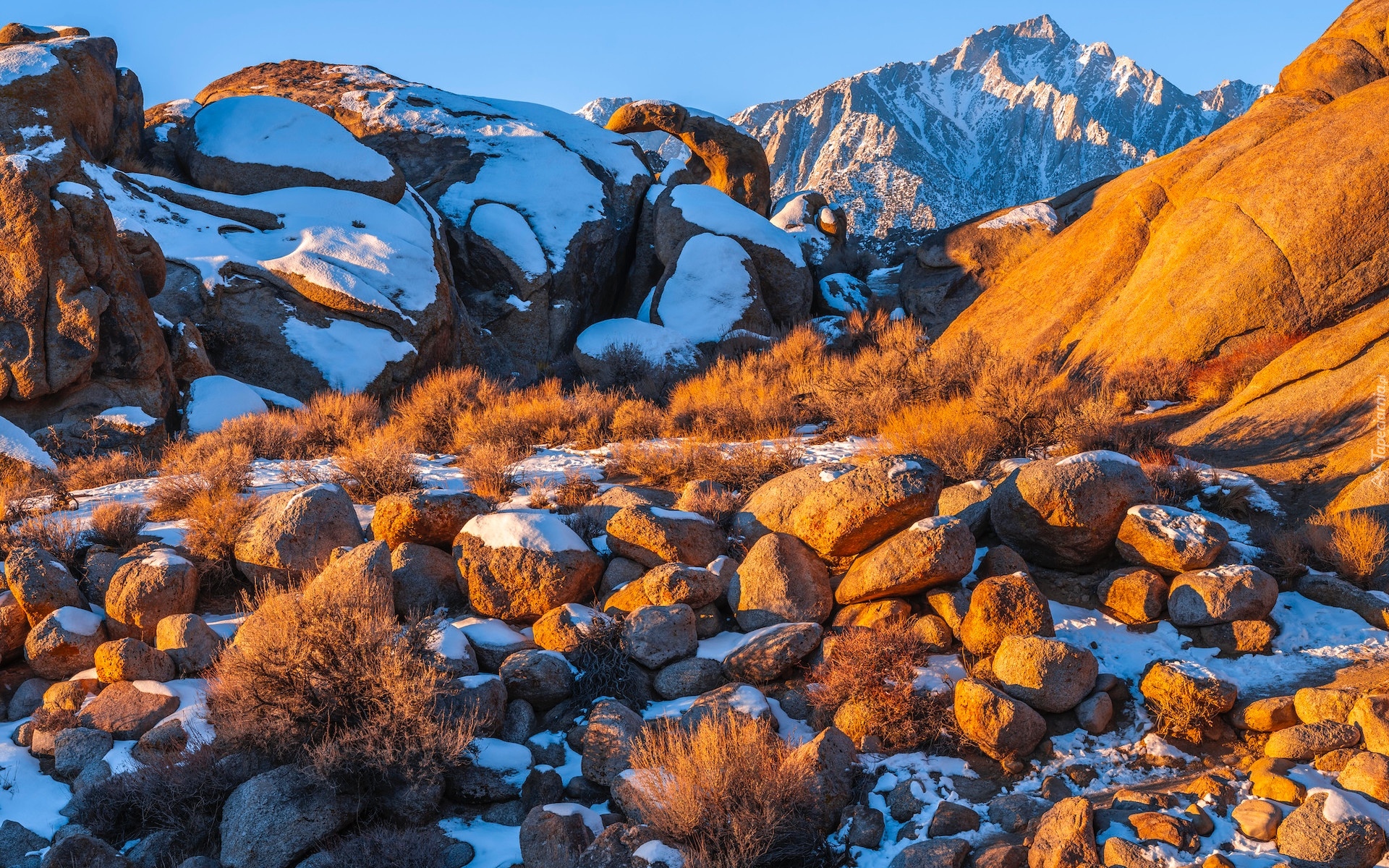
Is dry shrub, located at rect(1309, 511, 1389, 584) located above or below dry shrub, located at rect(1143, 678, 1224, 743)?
above

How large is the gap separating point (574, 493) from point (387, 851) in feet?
13.8

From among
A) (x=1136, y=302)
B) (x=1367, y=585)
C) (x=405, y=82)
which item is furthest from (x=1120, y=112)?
(x=1367, y=585)

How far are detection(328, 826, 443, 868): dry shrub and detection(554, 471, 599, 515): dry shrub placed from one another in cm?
374

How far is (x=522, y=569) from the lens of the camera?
6410 millimetres

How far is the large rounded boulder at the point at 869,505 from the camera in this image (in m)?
6.16

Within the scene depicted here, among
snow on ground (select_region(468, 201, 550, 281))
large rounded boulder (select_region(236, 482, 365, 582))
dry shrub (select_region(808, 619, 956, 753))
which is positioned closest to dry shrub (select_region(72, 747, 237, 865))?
large rounded boulder (select_region(236, 482, 365, 582))

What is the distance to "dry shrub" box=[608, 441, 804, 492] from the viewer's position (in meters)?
8.20

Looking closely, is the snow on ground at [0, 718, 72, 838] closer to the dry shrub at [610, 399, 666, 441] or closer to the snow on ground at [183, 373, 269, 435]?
the dry shrub at [610, 399, 666, 441]

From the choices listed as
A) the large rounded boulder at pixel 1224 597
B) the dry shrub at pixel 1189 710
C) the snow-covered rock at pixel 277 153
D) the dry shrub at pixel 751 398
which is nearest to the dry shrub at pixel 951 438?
the dry shrub at pixel 751 398

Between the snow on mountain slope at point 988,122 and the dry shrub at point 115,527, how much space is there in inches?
2349

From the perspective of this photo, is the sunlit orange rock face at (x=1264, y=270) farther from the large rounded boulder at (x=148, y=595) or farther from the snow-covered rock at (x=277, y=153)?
the snow-covered rock at (x=277, y=153)

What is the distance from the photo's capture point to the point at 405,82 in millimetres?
23766

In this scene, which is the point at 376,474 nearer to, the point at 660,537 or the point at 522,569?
A: the point at 522,569

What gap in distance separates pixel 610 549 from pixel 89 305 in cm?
815
